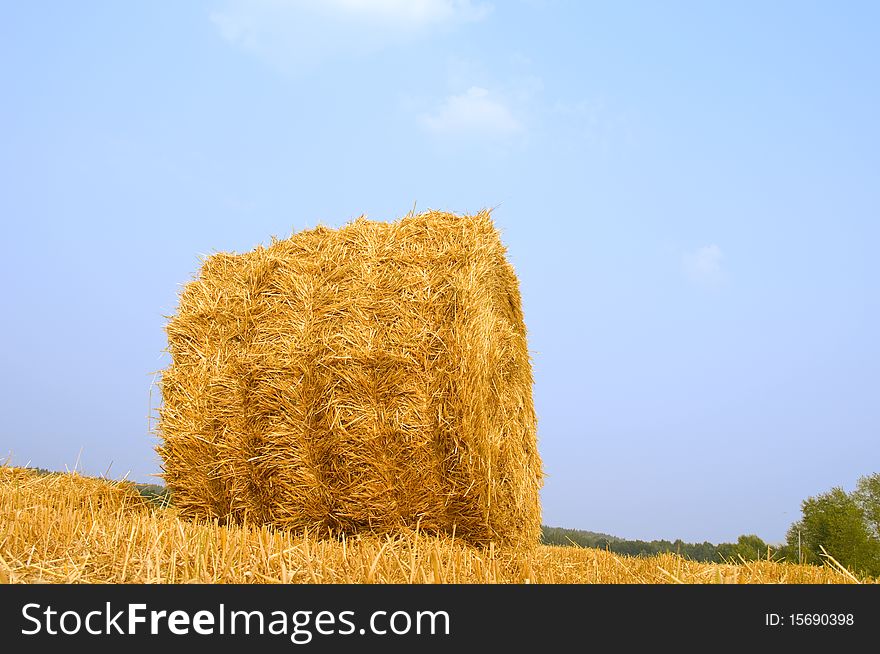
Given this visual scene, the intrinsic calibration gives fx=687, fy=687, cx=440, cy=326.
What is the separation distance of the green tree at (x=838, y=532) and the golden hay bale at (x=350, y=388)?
6358 millimetres

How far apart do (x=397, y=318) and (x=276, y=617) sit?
253 cm

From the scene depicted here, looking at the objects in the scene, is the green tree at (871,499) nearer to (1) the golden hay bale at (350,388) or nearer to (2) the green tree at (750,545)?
(2) the green tree at (750,545)

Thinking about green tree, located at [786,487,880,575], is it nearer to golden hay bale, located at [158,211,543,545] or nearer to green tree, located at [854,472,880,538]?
green tree, located at [854,472,880,538]

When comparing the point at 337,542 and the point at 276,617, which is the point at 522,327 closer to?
the point at 337,542

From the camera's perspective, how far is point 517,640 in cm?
244

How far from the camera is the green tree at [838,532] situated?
366 inches

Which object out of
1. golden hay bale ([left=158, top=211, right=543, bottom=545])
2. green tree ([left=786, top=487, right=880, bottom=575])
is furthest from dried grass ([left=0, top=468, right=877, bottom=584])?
green tree ([left=786, top=487, right=880, bottom=575])

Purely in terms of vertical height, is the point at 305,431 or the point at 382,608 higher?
the point at 305,431

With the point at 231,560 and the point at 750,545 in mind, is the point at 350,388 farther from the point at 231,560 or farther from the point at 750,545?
the point at 750,545

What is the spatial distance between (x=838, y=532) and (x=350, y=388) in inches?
324

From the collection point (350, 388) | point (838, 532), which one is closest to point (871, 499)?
point (838, 532)

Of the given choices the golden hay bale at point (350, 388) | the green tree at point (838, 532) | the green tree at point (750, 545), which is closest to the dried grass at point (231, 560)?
the golden hay bale at point (350, 388)

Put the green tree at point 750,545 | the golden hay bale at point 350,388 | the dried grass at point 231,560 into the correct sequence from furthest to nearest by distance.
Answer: the green tree at point 750,545 → the golden hay bale at point 350,388 → the dried grass at point 231,560

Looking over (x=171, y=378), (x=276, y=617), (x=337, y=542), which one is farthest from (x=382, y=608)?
(x=171, y=378)
